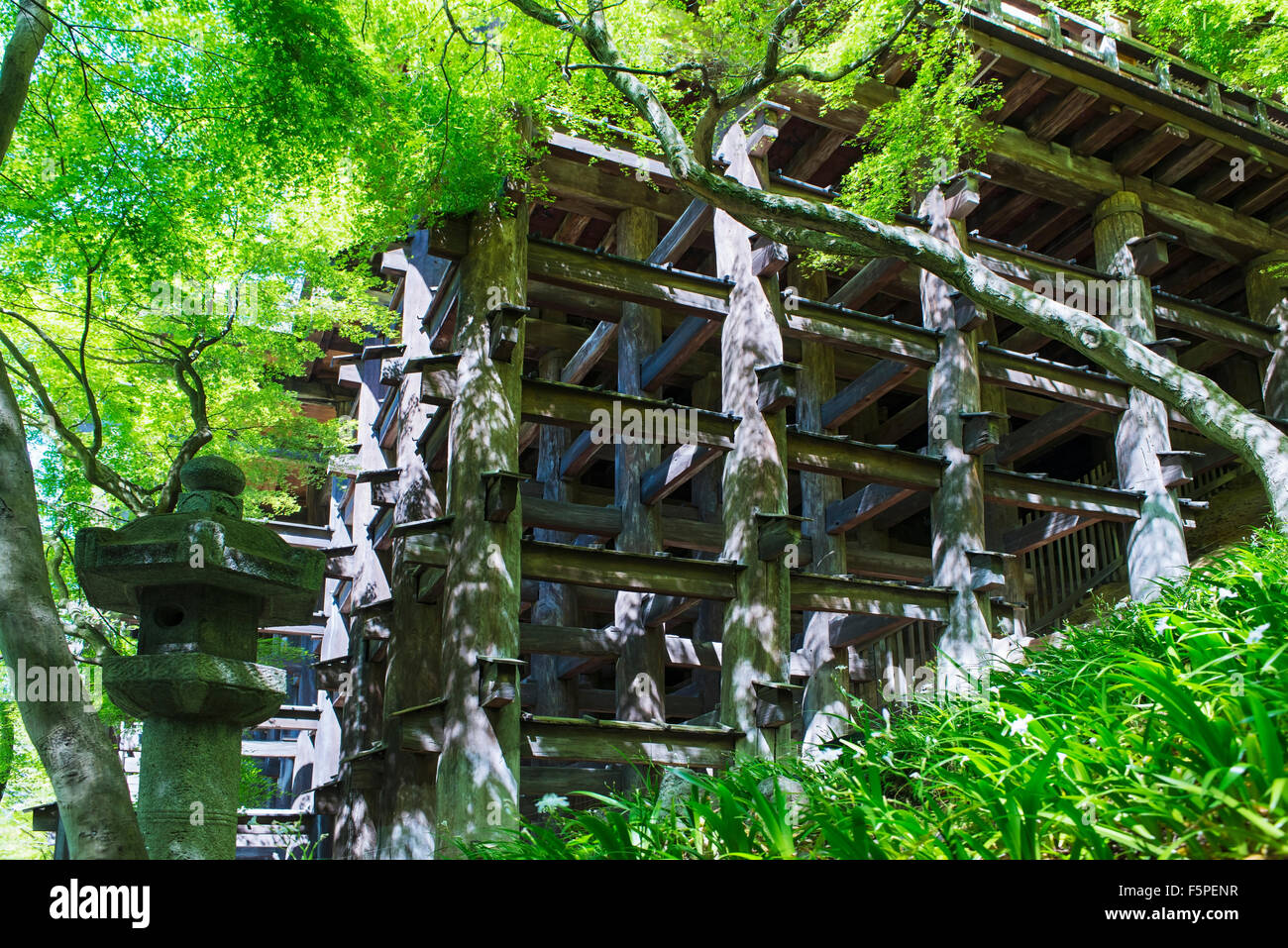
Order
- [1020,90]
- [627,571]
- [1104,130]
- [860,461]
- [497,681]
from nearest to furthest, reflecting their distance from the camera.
→ 1. [497,681]
2. [627,571]
3. [860,461]
4. [1020,90]
5. [1104,130]

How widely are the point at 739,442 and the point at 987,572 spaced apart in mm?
3636

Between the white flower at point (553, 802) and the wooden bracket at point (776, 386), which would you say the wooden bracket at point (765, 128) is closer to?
the wooden bracket at point (776, 386)

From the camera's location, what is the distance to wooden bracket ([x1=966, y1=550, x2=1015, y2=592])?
13.4 metres

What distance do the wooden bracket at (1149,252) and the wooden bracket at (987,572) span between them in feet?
19.5

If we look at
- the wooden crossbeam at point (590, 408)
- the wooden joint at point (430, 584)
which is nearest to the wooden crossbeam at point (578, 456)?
the wooden crossbeam at point (590, 408)

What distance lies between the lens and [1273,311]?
18234 mm

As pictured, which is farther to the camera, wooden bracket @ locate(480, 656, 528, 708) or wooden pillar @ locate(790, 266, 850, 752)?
wooden pillar @ locate(790, 266, 850, 752)

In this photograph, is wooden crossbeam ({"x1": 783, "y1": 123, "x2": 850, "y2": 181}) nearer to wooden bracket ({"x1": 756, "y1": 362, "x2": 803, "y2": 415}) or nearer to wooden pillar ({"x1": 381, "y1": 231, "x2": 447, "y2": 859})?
wooden bracket ({"x1": 756, "y1": 362, "x2": 803, "y2": 415})

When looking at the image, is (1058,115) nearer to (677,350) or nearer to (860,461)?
(860,461)

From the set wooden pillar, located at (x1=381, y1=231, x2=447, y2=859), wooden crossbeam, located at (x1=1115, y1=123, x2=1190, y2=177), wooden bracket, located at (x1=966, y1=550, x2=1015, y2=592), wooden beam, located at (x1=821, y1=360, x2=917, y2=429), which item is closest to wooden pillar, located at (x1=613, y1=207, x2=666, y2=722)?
wooden pillar, located at (x1=381, y1=231, x2=447, y2=859)

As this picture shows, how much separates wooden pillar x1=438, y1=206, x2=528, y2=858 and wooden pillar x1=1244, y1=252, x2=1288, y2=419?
12870 mm

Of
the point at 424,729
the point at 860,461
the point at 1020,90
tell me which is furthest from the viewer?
the point at 1020,90

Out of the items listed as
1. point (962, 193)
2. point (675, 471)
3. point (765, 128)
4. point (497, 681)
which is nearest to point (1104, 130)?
point (962, 193)
